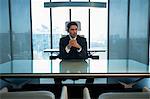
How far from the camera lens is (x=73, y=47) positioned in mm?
3582

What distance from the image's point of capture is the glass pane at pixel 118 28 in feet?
21.2

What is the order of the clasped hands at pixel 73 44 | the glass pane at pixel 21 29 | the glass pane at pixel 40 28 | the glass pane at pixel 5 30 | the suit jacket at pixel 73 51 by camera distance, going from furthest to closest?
the glass pane at pixel 40 28
the glass pane at pixel 21 29
the glass pane at pixel 5 30
the clasped hands at pixel 73 44
the suit jacket at pixel 73 51

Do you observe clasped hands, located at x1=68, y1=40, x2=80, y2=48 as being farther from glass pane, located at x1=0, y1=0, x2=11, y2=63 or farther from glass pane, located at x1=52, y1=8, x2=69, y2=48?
glass pane, located at x1=52, y1=8, x2=69, y2=48

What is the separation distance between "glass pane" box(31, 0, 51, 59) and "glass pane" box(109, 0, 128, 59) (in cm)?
184

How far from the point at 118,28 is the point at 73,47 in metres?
3.31

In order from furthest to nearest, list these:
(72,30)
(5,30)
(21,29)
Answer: (21,29) < (5,30) < (72,30)

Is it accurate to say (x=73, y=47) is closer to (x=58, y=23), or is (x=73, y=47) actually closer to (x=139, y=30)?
(x=139, y=30)

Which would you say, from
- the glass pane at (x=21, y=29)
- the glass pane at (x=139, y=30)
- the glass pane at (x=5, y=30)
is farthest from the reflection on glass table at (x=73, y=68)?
the glass pane at (x=21, y=29)

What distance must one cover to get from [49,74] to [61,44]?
1912 mm

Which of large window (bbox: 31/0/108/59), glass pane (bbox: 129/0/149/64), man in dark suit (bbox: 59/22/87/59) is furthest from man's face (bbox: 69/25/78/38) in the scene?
large window (bbox: 31/0/108/59)

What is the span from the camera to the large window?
6.50 metres

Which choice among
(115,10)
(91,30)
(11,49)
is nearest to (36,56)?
(11,49)

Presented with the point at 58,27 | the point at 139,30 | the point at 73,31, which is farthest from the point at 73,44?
the point at 58,27

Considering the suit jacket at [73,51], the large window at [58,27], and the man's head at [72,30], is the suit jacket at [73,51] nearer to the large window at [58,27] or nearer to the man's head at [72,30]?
the man's head at [72,30]
